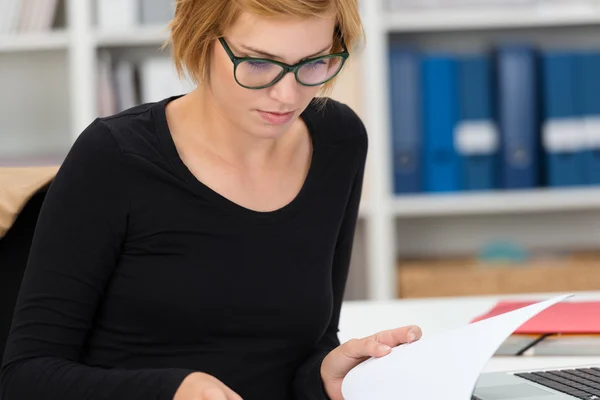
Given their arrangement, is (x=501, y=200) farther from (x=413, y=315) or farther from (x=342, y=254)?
(x=342, y=254)

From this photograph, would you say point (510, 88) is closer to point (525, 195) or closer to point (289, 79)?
point (525, 195)

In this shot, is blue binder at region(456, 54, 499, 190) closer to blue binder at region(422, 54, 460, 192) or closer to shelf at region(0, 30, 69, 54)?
blue binder at region(422, 54, 460, 192)

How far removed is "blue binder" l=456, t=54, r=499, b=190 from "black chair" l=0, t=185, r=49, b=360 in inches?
71.3

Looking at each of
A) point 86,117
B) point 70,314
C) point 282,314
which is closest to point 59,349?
point 70,314

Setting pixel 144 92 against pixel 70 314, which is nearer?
pixel 70 314

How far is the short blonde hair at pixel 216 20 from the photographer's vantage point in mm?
960

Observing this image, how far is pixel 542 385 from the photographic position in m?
0.99

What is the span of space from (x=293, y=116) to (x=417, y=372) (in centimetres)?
34

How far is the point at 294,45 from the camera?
38.4 inches

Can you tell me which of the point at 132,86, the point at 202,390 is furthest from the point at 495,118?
the point at 202,390

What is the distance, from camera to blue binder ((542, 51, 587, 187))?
8.77 ft

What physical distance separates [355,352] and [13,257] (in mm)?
406

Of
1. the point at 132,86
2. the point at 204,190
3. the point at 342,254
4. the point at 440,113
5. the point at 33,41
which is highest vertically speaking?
the point at 33,41

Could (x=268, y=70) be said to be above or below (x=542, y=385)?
above
